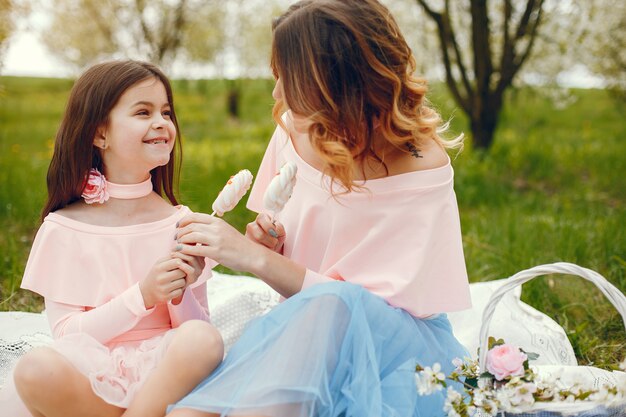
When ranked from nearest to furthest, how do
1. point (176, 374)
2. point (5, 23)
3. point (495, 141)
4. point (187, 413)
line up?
point (187, 413), point (176, 374), point (5, 23), point (495, 141)

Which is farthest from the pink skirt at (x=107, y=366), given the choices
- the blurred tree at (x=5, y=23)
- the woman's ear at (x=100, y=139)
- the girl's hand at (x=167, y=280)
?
the blurred tree at (x=5, y=23)

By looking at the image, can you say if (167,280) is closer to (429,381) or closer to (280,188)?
(280,188)

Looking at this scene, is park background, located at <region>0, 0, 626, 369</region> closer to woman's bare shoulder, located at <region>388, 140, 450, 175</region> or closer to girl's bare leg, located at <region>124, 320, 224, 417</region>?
woman's bare shoulder, located at <region>388, 140, 450, 175</region>

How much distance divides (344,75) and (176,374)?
0.89m

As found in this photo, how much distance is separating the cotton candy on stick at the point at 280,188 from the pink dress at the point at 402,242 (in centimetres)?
13

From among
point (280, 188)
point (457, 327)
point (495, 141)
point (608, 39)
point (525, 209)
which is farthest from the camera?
point (608, 39)

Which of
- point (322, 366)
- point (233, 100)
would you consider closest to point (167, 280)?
point (322, 366)

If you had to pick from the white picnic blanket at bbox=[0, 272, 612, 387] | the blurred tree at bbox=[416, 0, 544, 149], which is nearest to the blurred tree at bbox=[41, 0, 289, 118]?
the blurred tree at bbox=[416, 0, 544, 149]

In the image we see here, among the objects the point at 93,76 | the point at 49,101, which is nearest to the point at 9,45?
the point at 93,76

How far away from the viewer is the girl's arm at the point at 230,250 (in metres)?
1.98

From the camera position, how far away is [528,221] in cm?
447

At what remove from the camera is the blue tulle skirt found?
175 centimetres

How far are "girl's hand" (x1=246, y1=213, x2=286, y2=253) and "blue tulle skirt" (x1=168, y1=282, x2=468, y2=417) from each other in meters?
0.39

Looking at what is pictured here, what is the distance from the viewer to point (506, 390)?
1848mm
